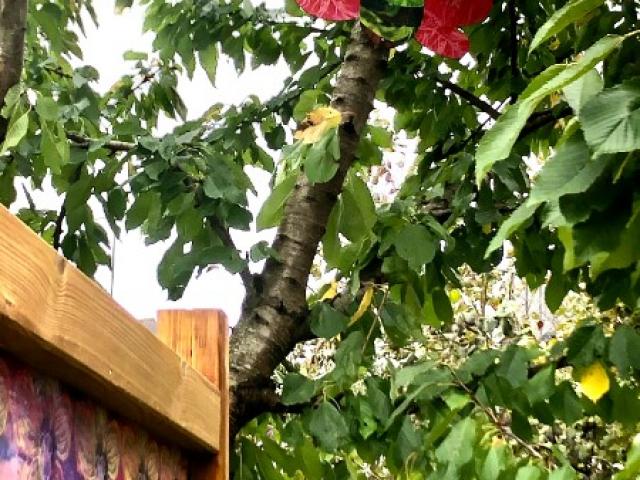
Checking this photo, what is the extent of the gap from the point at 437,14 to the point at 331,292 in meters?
0.45

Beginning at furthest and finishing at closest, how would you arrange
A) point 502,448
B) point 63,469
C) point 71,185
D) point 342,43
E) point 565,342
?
point 342,43
point 71,185
point 565,342
point 502,448
point 63,469

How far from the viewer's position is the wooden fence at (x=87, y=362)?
1.37 ft

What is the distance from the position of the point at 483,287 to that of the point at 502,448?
2299mm

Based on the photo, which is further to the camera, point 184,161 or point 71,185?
point 71,185

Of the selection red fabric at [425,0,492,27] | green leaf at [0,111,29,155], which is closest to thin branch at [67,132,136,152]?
green leaf at [0,111,29,155]

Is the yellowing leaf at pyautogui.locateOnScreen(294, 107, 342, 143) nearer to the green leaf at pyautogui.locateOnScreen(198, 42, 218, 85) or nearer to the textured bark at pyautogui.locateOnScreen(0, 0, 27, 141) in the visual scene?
the textured bark at pyautogui.locateOnScreen(0, 0, 27, 141)

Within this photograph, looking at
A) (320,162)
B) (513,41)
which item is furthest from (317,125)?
(513,41)

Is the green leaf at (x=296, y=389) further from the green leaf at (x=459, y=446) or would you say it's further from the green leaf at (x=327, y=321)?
the green leaf at (x=459, y=446)

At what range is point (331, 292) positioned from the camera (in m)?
1.26

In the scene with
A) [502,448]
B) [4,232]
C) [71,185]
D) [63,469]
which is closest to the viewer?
[4,232]

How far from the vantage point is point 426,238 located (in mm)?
1080

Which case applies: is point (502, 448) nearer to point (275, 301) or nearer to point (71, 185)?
point (275, 301)

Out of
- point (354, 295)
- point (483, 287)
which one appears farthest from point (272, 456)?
point (483, 287)

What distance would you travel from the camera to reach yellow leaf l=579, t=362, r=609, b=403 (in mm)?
1000
